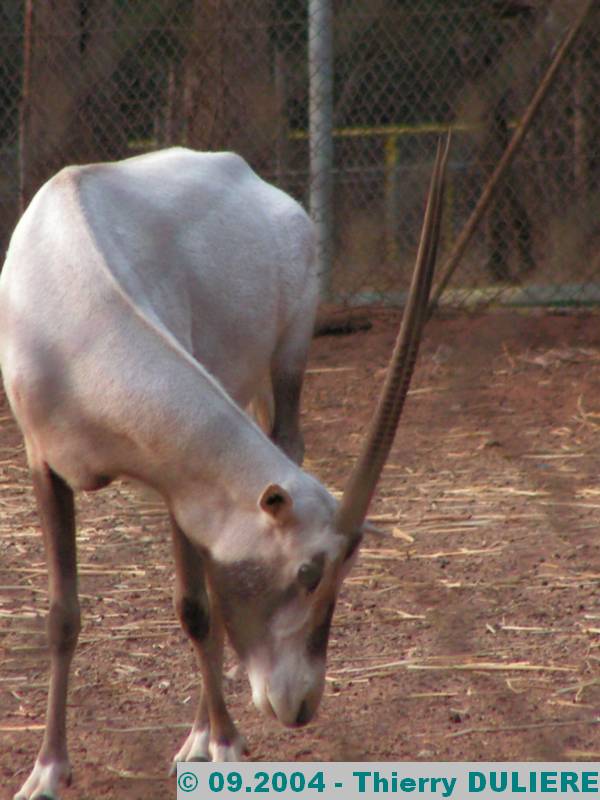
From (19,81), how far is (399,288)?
2.51 meters

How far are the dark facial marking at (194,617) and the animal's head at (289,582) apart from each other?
0.56m

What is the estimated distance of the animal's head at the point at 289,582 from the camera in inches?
111

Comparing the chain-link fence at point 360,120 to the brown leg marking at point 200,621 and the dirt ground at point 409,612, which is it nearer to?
the dirt ground at point 409,612

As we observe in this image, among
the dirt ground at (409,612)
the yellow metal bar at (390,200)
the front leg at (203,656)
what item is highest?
the front leg at (203,656)

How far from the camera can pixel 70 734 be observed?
3.49m

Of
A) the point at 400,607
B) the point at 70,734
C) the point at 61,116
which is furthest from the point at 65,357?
the point at 61,116

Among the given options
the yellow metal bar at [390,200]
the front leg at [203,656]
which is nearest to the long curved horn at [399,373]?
the front leg at [203,656]

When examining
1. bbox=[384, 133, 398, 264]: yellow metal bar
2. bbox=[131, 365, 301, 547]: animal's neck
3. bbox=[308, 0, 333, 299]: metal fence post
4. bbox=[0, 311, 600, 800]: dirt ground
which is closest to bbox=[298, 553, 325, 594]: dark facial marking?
bbox=[131, 365, 301, 547]: animal's neck

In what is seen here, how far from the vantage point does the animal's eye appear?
280 centimetres

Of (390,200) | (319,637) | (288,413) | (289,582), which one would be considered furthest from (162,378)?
(390,200)

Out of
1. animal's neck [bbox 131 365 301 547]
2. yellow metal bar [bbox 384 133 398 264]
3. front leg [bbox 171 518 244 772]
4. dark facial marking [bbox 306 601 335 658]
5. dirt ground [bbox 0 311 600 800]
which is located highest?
animal's neck [bbox 131 365 301 547]

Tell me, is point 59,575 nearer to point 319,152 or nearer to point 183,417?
point 183,417

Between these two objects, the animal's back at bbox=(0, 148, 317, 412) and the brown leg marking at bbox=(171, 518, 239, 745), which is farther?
the brown leg marking at bbox=(171, 518, 239, 745)

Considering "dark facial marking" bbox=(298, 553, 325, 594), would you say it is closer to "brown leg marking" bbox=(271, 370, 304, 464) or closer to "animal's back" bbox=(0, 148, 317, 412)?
"animal's back" bbox=(0, 148, 317, 412)
